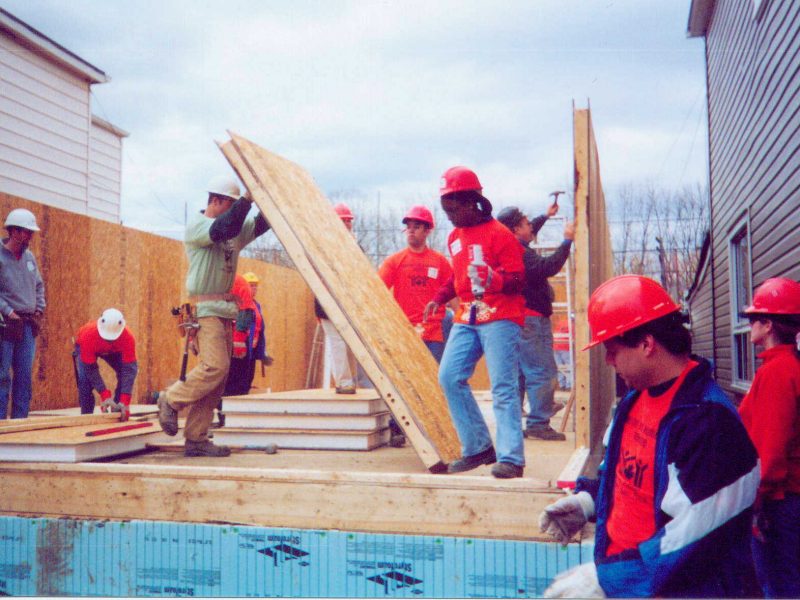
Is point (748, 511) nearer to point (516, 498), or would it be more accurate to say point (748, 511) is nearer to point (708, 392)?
point (708, 392)

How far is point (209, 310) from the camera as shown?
516 cm

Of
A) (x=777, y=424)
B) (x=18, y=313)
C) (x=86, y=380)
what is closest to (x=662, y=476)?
(x=777, y=424)

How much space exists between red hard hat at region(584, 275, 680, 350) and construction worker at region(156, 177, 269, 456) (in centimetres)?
335

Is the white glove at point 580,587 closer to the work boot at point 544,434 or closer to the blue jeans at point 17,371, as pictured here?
the work boot at point 544,434

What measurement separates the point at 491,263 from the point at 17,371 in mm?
4659

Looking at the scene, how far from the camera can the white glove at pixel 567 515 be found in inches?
88.4

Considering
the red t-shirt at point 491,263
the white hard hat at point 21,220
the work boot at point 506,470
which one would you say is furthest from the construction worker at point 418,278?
the white hard hat at point 21,220

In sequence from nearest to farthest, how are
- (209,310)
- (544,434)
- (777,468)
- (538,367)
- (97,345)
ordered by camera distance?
(777,468) → (209,310) → (544,434) → (538,367) → (97,345)

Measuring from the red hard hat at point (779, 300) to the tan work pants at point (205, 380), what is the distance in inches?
132

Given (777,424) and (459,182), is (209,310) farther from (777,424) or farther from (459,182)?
(777,424)

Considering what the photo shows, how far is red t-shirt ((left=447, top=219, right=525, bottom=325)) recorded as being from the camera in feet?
13.6

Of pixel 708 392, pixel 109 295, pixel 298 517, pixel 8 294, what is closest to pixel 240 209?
pixel 298 517

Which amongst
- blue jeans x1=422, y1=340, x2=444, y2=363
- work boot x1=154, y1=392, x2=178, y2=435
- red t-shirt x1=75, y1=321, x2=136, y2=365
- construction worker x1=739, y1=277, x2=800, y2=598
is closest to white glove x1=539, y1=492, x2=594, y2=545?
construction worker x1=739, y1=277, x2=800, y2=598

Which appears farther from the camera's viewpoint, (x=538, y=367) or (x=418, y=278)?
(x=418, y=278)
